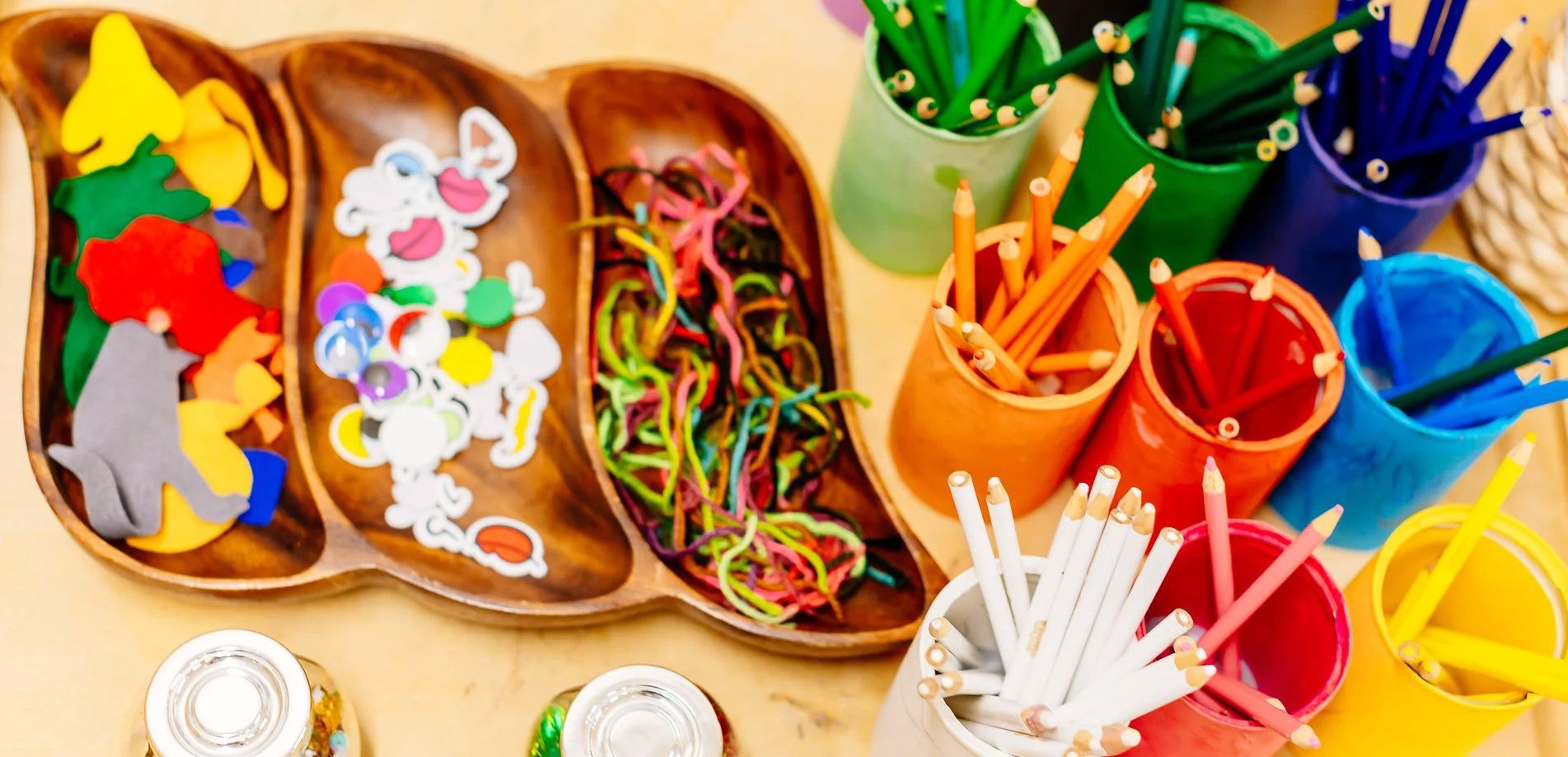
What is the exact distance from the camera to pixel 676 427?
536 millimetres

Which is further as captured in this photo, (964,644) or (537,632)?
(537,632)

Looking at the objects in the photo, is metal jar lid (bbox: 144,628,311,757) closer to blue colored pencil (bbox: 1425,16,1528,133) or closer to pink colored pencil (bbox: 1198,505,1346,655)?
pink colored pencil (bbox: 1198,505,1346,655)

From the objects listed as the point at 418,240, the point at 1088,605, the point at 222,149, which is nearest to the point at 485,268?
the point at 418,240

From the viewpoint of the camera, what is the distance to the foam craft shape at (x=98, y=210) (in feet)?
1.73

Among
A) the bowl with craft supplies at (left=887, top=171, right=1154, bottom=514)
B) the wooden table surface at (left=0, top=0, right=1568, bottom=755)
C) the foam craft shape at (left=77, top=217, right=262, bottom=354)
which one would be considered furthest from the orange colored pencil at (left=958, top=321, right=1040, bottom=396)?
the foam craft shape at (left=77, top=217, right=262, bottom=354)

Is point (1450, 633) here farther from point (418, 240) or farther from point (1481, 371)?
point (418, 240)

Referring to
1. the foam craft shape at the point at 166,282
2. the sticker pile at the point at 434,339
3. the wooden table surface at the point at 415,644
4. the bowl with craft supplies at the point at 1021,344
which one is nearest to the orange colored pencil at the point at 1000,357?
the bowl with craft supplies at the point at 1021,344

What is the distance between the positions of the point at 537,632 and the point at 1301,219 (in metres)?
0.36

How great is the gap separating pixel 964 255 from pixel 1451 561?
0.20m

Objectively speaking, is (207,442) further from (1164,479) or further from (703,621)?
(1164,479)

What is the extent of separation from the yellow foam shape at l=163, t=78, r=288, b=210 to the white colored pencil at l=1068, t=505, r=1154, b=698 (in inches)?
16.8

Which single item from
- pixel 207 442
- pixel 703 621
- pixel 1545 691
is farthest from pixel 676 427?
pixel 1545 691

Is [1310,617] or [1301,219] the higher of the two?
[1301,219]

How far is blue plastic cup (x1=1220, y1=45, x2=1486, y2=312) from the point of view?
19.4 inches
